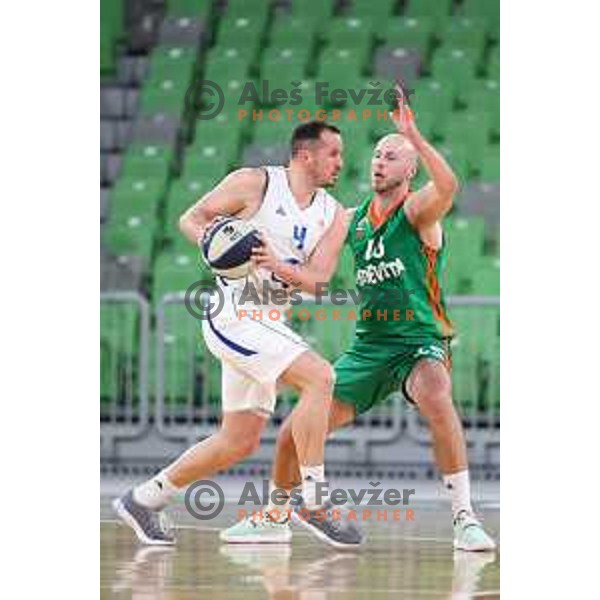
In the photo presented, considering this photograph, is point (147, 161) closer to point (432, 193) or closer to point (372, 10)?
point (372, 10)

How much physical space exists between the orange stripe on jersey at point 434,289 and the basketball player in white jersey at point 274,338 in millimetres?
400

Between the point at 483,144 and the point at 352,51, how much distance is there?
0.91 metres

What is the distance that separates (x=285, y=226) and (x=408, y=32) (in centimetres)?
449

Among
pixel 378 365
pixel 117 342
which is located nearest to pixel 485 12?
pixel 117 342

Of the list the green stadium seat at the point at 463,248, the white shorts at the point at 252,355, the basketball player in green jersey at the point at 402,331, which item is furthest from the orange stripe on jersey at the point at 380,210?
the green stadium seat at the point at 463,248

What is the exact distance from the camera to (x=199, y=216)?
8734mm

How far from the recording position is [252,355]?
874 cm

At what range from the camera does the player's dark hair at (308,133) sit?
8.84 metres

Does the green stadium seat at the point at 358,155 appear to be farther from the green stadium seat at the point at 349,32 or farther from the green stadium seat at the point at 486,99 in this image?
the green stadium seat at the point at 349,32

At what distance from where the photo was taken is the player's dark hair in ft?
29.0

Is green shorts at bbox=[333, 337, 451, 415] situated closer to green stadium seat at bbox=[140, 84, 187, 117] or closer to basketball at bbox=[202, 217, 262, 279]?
basketball at bbox=[202, 217, 262, 279]
